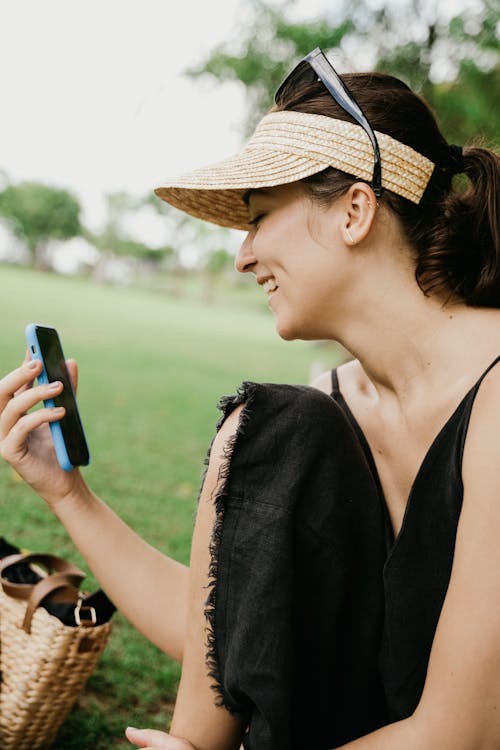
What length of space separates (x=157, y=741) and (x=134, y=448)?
541 cm

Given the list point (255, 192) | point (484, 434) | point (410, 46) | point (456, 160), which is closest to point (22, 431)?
point (255, 192)

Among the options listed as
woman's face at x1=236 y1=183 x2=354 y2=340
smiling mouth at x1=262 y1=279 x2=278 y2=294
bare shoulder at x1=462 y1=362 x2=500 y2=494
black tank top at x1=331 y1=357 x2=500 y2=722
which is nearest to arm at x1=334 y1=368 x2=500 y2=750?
bare shoulder at x1=462 y1=362 x2=500 y2=494

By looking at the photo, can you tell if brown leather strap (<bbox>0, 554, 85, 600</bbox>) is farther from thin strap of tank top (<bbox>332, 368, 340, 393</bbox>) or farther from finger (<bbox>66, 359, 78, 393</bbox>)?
thin strap of tank top (<bbox>332, 368, 340, 393</bbox>)

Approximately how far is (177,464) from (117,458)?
1.79ft

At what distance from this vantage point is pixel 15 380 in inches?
73.6

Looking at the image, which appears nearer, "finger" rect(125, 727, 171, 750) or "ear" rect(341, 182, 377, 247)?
"finger" rect(125, 727, 171, 750)

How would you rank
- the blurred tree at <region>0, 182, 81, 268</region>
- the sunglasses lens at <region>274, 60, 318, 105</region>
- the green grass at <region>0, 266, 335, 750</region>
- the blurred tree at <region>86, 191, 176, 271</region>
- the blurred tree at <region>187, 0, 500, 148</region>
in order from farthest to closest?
the blurred tree at <region>86, 191, 176, 271</region> < the blurred tree at <region>0, 182, 81, 268</region> < the blurred tree at <region>187, 0, 500, 148</region> < the green grass at <region>0, 266, 335, 750</region> < the sunglasses lens at <region>274, 60, 318, 105</region>

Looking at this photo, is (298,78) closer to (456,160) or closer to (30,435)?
(456,160)

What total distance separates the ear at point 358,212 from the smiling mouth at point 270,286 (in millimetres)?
234

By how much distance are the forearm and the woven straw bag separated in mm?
181

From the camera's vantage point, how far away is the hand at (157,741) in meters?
1.54

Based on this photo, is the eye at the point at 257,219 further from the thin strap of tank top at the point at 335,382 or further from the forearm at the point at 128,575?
the forearm at the point at 128,575

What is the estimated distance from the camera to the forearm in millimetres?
1952

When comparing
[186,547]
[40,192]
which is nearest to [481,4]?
[186,547]
